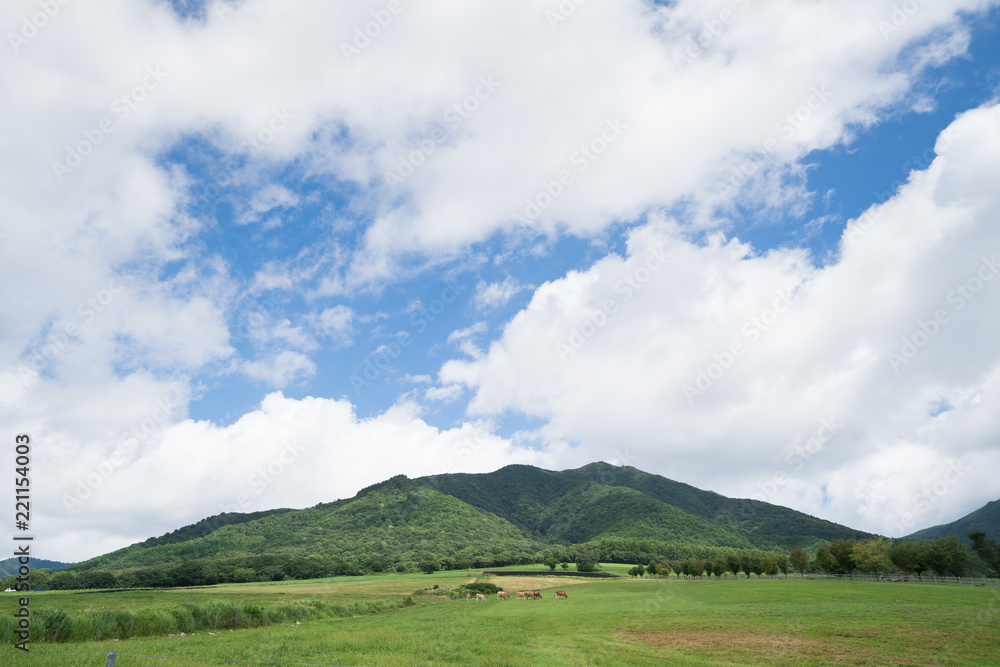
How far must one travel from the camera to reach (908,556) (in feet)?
315

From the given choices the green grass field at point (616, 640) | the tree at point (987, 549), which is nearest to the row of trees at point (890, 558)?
the tree at point (987, 549)

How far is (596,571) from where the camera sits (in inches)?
6019

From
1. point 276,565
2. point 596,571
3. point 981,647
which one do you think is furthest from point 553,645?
point 276,565

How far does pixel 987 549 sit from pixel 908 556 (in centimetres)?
1551

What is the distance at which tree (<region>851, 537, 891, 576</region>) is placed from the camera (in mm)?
101938

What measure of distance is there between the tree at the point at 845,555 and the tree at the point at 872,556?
1.45 meters

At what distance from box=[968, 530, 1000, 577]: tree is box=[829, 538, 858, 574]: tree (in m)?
20.4

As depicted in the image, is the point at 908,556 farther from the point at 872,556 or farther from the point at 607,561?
the point at 607,561

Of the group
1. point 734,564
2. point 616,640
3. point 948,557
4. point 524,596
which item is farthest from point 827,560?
point 616,640

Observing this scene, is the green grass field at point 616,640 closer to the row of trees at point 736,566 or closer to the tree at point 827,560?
the tree at point 827,560

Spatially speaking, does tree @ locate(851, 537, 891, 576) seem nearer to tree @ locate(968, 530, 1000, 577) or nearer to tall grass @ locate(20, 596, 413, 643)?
tree @ locate(968, 530, 1000, 577)

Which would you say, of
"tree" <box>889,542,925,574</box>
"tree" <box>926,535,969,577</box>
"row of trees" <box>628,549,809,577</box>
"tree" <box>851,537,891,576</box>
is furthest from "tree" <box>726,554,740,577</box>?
"tree" <box>926,535,969,577</box>

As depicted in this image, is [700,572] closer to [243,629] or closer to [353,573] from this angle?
[353,573]

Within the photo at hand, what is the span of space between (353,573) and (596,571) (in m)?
79.1
